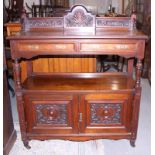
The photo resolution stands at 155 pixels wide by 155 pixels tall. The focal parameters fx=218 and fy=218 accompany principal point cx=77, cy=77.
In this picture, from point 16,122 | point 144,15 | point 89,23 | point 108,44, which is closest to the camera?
point 108,44

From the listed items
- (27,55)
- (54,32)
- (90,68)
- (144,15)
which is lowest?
(90,68)

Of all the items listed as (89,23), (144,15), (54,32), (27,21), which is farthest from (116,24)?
(144,15)

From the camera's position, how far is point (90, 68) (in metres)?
2.82

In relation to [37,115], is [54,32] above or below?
above

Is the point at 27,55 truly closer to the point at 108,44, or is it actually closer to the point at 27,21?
the point at 27,21

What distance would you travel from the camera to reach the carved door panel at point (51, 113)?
1.91 meters

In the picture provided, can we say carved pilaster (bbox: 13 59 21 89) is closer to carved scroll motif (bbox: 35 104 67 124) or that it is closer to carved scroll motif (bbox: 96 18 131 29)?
carved scroll motif (bbox: 35 104 67 124)

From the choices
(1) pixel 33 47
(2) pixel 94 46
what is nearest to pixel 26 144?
(1) pixel 33 47

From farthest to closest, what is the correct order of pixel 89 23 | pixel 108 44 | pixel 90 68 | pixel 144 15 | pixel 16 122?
1. pixel 144 15
2. pixel 90 68
3. pixel 16 122
4. pixel 89 23
5. pixel 108 44

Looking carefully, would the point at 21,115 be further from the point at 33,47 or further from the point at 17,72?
the point at 33,47

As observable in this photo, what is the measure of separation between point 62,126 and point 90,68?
1030mm

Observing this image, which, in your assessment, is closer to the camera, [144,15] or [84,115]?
[84,115]

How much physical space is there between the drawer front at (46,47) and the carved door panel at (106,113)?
45 centimetres

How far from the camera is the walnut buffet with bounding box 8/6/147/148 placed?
68.6 inches
